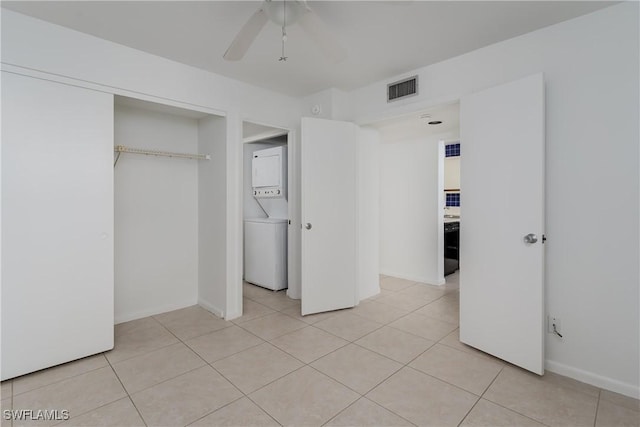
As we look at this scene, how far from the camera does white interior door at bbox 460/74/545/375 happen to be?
7.03 ft

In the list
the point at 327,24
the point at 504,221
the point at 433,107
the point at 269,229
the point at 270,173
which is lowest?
the point at 269,229

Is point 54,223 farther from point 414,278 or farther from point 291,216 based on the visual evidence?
point 414,278

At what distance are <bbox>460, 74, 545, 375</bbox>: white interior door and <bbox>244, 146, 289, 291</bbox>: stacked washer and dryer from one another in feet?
7.72

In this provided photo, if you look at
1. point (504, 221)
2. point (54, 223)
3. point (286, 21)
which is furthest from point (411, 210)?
point (54, 223)

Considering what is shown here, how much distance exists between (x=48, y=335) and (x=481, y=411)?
293 centimetres

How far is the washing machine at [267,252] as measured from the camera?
13.6 ft

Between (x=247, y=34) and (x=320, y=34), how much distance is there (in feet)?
1.36

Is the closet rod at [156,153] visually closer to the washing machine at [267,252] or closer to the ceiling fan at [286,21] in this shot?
the washing machine at [267,252]

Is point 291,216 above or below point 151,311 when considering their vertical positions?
above

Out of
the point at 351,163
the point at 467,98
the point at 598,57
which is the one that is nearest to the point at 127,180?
the point at 351,163

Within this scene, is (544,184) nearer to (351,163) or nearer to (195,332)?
(351,163)

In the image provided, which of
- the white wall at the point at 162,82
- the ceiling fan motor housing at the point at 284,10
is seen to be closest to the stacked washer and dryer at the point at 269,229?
the white wall at the point at 162,82

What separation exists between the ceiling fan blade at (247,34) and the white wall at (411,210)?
3.23 metres

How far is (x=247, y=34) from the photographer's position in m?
1.73
